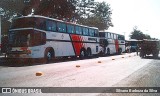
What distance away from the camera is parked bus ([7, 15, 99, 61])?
16672mm

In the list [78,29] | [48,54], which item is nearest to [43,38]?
[48,54]

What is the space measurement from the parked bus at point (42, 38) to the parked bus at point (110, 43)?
29.8 ft

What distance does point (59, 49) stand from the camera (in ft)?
68.1

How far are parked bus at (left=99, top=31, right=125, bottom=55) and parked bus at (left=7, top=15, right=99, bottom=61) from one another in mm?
9076

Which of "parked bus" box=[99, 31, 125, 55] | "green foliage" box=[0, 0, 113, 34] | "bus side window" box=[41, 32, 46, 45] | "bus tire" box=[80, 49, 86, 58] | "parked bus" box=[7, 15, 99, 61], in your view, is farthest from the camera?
"green foliage" box=[0, 0, 113, 34]

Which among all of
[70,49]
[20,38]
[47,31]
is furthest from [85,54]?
[20,38]

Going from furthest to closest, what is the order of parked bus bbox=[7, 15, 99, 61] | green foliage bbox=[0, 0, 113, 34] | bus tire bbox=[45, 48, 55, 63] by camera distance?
green foliage bbox=[0, 0, 113, 34] < bus tire bbox=[45, 48, 55, 63] < parked bus bbox=[7, 15, 99, 61]

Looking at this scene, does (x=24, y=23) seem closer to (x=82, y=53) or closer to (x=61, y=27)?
(x=61, y=27)

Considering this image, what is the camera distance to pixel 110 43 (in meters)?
35.8

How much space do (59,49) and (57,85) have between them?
12.6 metres

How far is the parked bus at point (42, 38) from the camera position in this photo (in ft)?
54.7

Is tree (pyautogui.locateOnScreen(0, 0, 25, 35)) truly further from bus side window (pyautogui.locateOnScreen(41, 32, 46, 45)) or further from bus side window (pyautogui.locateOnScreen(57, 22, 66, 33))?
bus side window (pyautogui.locateOnScreen(41, 32, 46, 45))

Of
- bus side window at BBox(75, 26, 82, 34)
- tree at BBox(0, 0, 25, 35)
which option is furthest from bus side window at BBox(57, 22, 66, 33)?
tree at BBox(0, 0, 25, 35)

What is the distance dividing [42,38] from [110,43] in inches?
762
